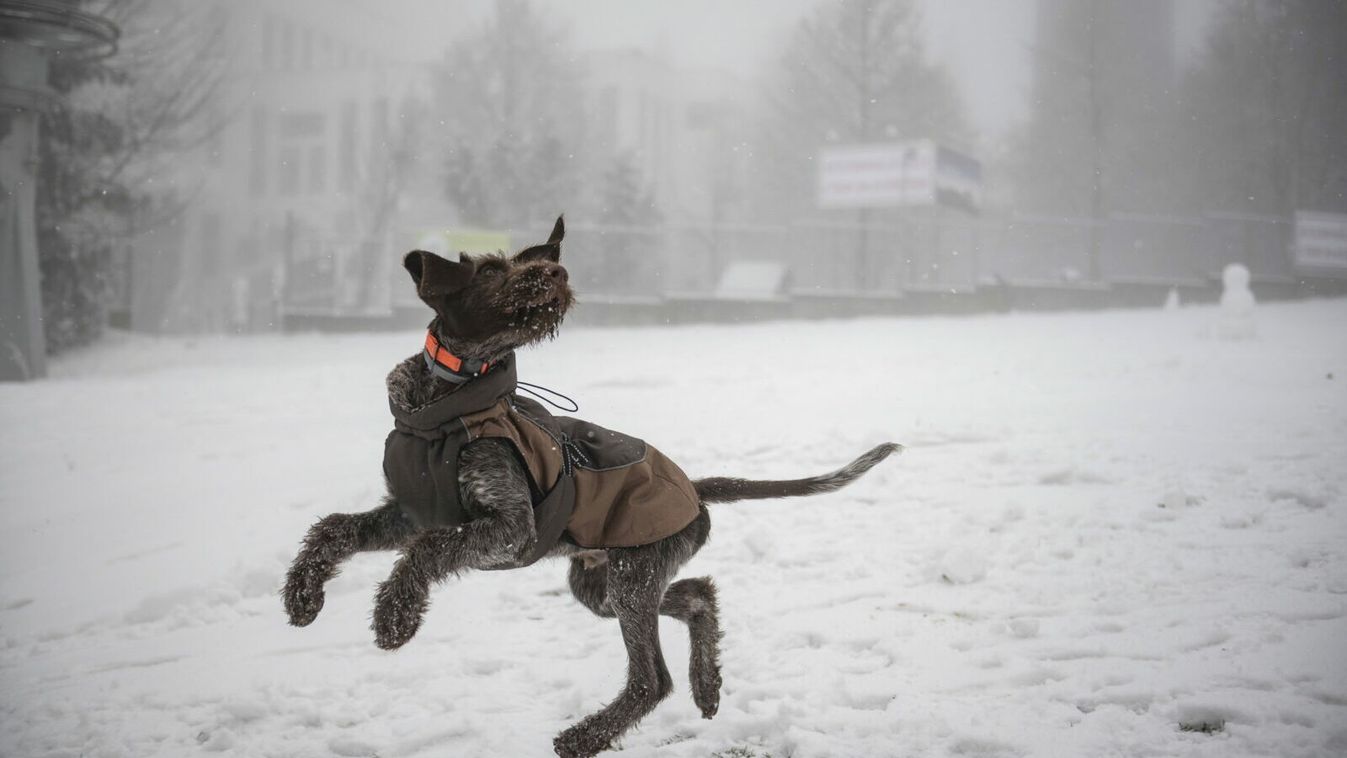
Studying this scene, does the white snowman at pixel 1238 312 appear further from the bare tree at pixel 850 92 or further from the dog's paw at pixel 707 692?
the dog's paw at pixel 707 692

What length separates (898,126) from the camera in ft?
85.7

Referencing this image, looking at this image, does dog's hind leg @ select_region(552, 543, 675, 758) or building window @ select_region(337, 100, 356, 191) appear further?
building window @ select_region(337, 100, 356, 191)

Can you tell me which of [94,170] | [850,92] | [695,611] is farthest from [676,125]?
[695,611]

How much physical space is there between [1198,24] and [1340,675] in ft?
31.4

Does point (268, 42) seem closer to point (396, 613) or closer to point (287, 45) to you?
point (287, 45)

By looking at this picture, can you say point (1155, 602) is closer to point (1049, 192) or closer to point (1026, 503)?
point (1026, 503)

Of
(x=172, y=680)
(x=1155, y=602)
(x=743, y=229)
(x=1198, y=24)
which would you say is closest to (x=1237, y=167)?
(x=1198, y=24)

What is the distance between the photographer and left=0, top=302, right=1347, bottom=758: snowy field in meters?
3.09

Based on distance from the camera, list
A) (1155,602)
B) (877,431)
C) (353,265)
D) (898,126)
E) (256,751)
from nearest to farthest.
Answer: (256,751), (1155,602), (877,431), (353,265), (898,126)

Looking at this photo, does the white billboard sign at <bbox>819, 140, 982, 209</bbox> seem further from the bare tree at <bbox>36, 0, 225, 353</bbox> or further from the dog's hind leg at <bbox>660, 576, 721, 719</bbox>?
the dog's hind leg at <bbox>660, 576, 721, 719</bbox>

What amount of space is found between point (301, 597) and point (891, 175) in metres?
21.5

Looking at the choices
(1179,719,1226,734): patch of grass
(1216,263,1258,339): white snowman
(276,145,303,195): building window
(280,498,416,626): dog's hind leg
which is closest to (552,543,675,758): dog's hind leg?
(280,498,416,626): dog's hind leg

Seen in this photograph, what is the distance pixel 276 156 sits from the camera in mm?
38844

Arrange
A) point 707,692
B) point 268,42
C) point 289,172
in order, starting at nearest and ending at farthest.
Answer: point 707,692 < point 268,42 < point 289,172
